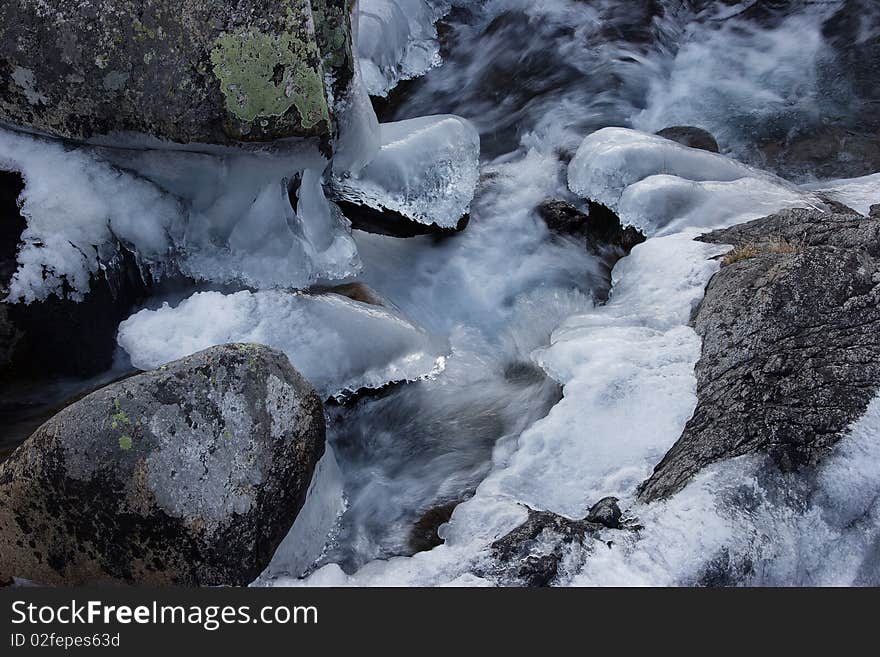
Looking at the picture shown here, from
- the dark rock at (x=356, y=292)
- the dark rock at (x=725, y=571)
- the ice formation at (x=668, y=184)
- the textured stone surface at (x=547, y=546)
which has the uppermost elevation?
the ice formation at (x=668, y=184)

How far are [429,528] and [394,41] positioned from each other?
20.8 feet

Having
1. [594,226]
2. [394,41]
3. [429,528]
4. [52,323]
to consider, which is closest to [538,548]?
[429,528]

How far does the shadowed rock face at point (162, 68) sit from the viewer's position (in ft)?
15.3

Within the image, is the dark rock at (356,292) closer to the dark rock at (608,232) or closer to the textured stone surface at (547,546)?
the dark rock at (608,232)

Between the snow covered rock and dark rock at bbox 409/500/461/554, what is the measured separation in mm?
2681

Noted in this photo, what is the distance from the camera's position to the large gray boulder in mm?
3535

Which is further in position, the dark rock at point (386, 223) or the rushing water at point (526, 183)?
the dark rock at point (386, 223)

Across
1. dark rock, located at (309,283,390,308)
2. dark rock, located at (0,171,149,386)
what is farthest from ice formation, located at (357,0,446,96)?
dark rock, located at (0,171,149,386)

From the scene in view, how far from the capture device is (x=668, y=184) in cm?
618

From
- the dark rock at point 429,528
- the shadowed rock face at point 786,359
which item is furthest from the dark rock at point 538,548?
the dark rock at point 429,528

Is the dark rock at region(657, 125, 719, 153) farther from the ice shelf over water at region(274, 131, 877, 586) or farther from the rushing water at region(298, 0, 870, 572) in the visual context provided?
the ice shelf over water at region(274, 131, 877, 586)

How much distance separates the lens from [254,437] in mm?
3758

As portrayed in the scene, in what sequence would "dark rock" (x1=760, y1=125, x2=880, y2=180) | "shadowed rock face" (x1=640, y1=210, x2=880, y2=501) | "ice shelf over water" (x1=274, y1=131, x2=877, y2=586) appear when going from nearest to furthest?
1. "ice shelf over water" (x1=274, y1=131, x2=877, y2=586)
2. "shadowed rock face" (x1=640, y1=210, x2=880, y2=501)
3. "dark rock" (x1=760, y1=125, x2=880, y2=180)

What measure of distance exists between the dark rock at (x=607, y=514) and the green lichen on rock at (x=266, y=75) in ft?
9.59
